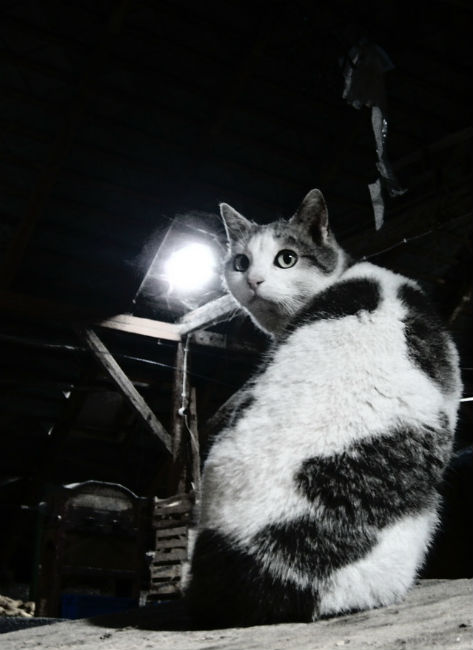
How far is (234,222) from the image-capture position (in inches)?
95.2

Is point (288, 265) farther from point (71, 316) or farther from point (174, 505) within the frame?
point (71, 316)

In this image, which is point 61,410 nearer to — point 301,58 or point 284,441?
point 301,58

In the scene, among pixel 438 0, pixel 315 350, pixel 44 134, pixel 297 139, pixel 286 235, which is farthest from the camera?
pixel 297 139

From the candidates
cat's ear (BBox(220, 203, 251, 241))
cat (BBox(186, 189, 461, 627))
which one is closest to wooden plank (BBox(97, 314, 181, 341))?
cat's ear (BBox(220, 203, 251, 241))

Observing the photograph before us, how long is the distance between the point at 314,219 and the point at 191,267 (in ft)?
15.0

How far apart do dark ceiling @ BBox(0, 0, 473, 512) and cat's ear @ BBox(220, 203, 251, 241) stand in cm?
282

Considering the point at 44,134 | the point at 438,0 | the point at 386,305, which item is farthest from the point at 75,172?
the point at 386,305

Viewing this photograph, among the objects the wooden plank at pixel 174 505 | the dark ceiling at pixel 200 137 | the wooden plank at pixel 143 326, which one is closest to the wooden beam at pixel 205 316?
the wooden plank at pixel 143 326

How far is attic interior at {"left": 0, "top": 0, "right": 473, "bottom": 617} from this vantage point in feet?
18.3

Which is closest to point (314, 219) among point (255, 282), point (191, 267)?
point (255, 282)

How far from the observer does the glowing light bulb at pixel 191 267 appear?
6.33 m

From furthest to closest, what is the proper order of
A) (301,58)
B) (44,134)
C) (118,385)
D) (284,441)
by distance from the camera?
(118,385), (44,134), (301,58), (284,441)

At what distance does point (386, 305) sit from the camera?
68.4 inches

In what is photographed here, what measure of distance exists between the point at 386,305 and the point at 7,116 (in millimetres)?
5513
